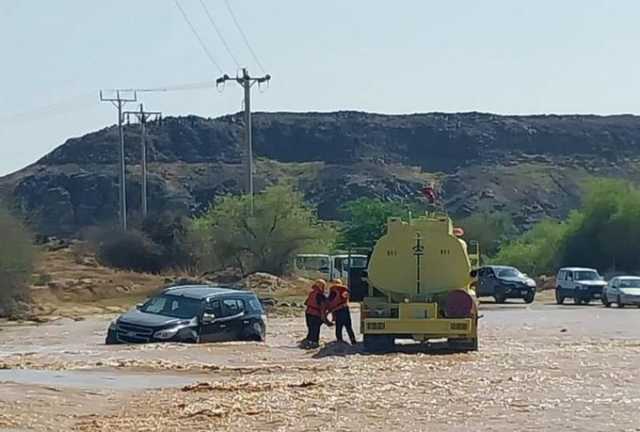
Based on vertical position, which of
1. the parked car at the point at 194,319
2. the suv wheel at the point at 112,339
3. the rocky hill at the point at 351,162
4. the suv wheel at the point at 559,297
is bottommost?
the suv wheel at the point at 559,297

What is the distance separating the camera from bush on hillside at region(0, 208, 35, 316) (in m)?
51.4

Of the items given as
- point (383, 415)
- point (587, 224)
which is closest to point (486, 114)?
point (587, 224)

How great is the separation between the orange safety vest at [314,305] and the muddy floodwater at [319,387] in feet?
2.92

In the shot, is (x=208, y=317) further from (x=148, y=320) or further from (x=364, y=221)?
(x=364, y=221)

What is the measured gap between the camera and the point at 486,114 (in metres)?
171

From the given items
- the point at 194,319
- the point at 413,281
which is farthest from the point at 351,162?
the point at 413,281

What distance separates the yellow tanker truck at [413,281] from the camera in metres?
28.9

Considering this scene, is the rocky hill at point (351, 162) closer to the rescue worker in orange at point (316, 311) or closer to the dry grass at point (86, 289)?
the dry grass at point (86, 289)

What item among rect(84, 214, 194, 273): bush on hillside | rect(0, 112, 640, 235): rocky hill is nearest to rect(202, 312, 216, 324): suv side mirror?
rect(84, 214, 194, 273): bush on hillside

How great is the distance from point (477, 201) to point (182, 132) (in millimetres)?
43147

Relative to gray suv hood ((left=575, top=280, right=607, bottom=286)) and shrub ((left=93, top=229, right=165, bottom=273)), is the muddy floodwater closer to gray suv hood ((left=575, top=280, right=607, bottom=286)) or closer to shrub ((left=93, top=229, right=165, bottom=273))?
gray suv hood ((left=575, top=280, right=607, bottom=286))

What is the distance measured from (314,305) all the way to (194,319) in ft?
8.56

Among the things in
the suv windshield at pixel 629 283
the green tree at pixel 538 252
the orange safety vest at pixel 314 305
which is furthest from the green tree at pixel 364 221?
the orange safety vest at pixel 314 305

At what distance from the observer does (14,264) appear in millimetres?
53250
